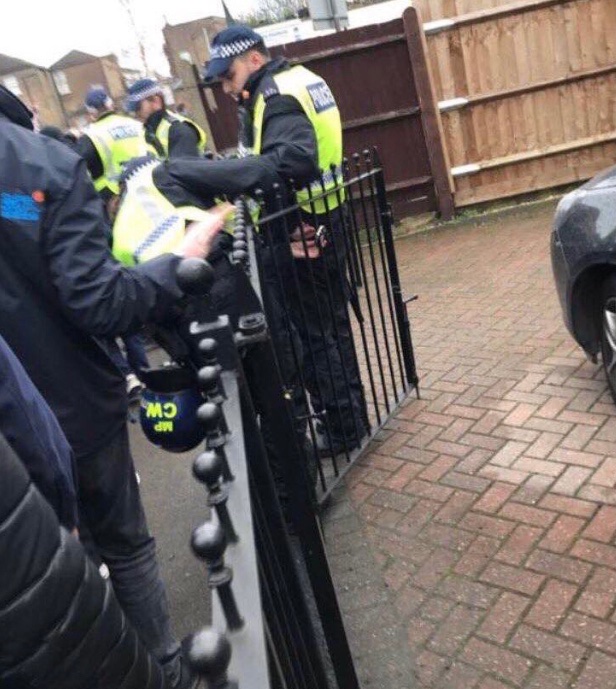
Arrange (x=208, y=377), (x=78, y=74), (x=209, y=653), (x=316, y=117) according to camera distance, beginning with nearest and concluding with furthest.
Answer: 1. (x=209, y=653)
2. (x=208, y=377)
3. (x=316, y=117)
4. (x=78, y=74)

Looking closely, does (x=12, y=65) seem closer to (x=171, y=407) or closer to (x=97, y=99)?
(x=97, y=99)

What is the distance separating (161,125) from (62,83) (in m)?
61.6

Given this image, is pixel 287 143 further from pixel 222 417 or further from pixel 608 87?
pixel 608 87

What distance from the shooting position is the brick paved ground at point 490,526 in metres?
2.30

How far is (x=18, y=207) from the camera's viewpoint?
1.80 meters

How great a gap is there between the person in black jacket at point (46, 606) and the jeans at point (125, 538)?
1.00m

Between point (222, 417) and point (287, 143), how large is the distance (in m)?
2.17

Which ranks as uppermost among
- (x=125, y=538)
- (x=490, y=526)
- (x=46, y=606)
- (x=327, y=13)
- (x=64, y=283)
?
(x=327, y=13)

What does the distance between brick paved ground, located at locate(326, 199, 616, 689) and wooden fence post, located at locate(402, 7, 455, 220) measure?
397 cm

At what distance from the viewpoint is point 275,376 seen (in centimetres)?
170

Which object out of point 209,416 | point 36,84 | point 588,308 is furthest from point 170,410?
point 36,84

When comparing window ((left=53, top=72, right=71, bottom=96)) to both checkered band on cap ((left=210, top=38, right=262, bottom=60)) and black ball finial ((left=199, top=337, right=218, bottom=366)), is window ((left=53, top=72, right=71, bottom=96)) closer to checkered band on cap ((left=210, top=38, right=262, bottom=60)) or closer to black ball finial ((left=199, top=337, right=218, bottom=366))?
checkered band on cap ((left=210, top=38, right=262, bottom=60))

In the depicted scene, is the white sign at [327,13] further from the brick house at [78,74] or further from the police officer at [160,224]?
the brick house at [78,74]

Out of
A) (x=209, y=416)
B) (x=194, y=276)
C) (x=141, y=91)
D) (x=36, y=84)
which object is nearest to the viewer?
(x=209, y=416)
